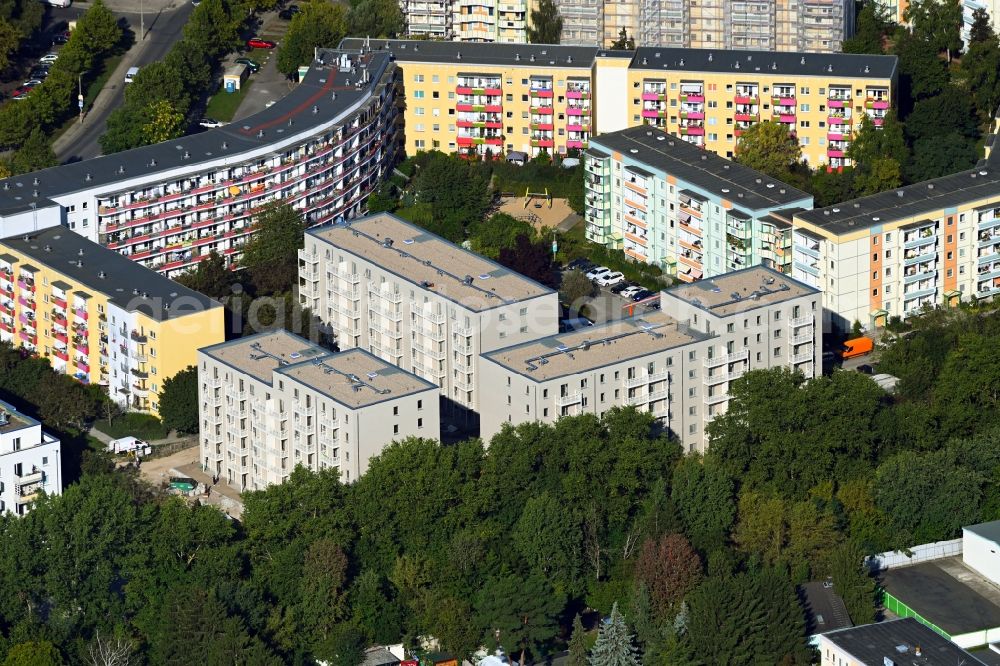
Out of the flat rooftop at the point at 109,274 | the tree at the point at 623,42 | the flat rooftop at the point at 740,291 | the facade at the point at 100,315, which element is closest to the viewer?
the flat rooftop at the point at 740,291

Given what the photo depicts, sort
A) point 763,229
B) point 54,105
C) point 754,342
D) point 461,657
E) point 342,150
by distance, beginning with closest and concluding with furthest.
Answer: point 461,657 < point 754,342 < point 763,229 < point 342,150 < point 54,105

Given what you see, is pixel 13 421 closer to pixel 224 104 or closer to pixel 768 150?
pixel 224 104

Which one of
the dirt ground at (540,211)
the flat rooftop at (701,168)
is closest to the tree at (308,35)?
the dirt ground at (540,211)

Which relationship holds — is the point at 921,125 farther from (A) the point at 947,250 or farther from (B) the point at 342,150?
(B) the point at 342,150

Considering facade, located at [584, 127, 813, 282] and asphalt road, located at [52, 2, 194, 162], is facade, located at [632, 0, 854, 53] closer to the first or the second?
facade, located at [584, 127, 813, 282]

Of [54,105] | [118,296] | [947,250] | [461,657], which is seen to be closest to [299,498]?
[461,657]

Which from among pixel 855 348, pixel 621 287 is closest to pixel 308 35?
pixel 621 287

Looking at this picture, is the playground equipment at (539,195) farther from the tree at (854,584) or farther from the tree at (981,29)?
the tree at (854,584)
